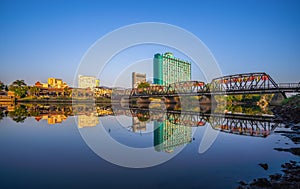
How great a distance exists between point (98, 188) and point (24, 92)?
4676 inches

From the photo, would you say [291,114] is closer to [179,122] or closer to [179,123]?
[179,122]

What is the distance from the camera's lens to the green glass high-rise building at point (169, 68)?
10394 centimetres

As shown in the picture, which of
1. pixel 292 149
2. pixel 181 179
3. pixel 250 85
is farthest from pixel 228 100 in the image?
pixel 181 179

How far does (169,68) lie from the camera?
106 m

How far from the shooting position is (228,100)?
4119 inches

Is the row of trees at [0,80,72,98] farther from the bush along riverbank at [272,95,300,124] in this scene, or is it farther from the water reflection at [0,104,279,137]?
the bush along riverbank at [272,95,300,124]

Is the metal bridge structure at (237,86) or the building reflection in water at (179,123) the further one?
the metal bridge structure at (237,86)


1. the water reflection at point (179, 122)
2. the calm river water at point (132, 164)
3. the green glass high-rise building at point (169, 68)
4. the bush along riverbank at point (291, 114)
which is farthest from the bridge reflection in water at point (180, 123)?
the green glass high-rise building at point (169, 68)

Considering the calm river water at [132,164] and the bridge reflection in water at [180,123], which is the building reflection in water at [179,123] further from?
the calm river water at [132,164]

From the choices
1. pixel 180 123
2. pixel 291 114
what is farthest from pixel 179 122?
pixel 291 114

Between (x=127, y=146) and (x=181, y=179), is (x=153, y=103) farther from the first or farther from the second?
(x=181, y=179)

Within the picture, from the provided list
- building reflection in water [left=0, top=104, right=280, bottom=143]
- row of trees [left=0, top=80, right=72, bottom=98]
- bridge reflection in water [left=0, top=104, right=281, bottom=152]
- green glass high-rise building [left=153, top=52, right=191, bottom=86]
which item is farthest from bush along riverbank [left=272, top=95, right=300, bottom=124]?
row of trees [left=0, top=80, right=72, bottom=98]

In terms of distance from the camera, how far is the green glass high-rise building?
103938mm

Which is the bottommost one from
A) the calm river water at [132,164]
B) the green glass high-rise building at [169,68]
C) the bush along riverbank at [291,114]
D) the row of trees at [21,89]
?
the calm river water at [132,164]
